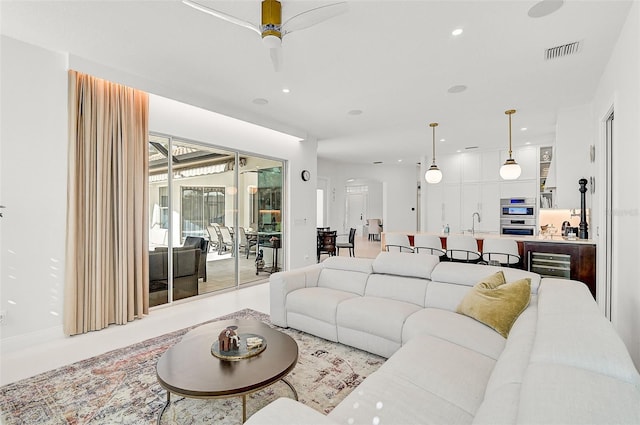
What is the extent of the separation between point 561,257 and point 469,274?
2.54m

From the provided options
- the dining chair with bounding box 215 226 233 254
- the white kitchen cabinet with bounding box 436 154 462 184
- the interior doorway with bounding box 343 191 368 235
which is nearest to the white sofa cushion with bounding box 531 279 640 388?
the dining chair with bounding box 215 226 233 254

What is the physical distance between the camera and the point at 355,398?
1424 millimetres

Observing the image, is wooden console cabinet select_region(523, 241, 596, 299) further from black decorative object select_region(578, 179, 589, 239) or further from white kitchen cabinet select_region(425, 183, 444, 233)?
white kitchen cabinet select_region(425, 183, 444, 233)

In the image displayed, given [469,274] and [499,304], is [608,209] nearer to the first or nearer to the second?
[469,274]

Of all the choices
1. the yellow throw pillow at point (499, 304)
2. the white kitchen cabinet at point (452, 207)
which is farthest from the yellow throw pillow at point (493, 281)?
the white kitchen cabinet at point (452, 207)

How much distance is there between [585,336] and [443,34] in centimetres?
262

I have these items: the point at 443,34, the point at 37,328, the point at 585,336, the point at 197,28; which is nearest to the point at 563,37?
the point at 443,34

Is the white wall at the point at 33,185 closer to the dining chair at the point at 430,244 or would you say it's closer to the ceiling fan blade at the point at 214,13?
the ceiling fan blade at the point at 214,13

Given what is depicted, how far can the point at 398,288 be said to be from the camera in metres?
3.05

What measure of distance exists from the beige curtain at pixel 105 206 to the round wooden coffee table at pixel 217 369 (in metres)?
1.87

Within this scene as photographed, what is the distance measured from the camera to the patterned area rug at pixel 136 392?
6.35 ft

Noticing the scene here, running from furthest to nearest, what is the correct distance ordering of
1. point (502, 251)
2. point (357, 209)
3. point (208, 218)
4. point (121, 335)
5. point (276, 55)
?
point (357, 209), point (208, 218), point (502, 251), point (121, 335), point (276, 55)

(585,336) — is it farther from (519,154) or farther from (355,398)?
(519,154)

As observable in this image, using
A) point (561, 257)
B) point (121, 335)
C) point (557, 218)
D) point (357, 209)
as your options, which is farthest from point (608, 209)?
point (357, 209)
